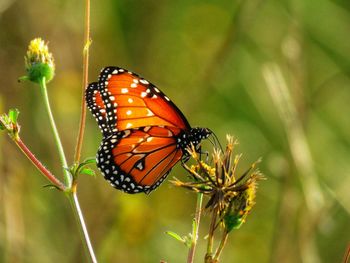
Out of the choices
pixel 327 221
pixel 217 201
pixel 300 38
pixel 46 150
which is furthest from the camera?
pixel 46 150

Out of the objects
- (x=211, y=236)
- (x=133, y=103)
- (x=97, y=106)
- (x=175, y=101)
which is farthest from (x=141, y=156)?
(x=175, y=101)

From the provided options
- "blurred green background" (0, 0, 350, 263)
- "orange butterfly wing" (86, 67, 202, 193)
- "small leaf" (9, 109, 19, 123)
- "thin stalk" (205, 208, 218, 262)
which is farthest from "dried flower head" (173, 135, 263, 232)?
"blurred green background" (0, 0, 350, 263)

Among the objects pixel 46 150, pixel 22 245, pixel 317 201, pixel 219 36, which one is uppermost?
pixel 219 36

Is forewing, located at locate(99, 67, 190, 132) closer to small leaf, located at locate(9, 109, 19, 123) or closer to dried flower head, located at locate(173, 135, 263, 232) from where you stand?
small leaf, located at locate(9, 109, 19, 123)

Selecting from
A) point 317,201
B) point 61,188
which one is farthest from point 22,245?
point 61,188

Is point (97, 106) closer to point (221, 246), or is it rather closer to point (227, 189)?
point (227, 189)

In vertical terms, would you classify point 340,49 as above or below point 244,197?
above

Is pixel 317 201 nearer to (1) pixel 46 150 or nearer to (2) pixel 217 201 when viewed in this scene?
(2) pixel 217 201
